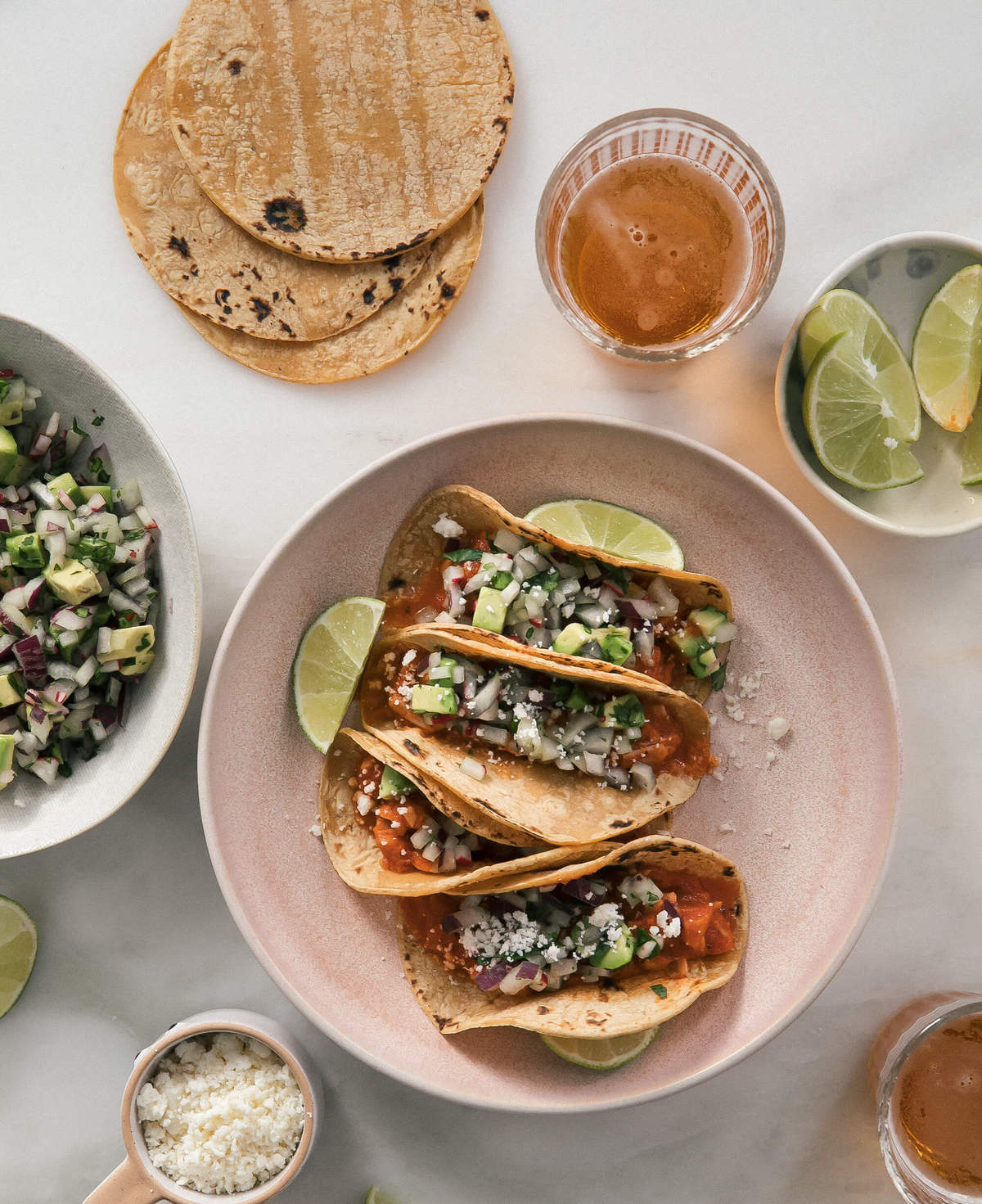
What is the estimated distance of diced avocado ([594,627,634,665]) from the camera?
2.16 meters

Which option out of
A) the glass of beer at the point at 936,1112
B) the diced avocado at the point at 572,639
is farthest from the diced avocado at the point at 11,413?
the glass of beer at the point at 936,1112

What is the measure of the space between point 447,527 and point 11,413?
1.10 metres

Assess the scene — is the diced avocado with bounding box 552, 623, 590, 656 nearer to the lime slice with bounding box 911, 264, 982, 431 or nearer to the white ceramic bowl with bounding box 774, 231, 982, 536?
the white ceramic bowl with bounding box 774, 231, 982, 536

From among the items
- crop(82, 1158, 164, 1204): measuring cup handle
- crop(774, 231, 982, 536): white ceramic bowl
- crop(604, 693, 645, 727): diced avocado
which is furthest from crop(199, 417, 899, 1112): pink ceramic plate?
crop(82, 1158, 164, 1204): measuring cup handle

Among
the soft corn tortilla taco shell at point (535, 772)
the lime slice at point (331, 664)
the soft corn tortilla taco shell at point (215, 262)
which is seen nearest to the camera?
the soft corn tortilla taco shell at point (535, 772)

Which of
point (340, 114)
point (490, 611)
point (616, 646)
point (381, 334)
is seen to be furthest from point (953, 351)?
point (340, 114)

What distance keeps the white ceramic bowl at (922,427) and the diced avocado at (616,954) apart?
122cm

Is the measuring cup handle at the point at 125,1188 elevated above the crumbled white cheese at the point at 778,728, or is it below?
below

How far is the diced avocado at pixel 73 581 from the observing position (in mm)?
2152

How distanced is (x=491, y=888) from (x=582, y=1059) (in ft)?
1.68

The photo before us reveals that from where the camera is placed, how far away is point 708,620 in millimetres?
2293

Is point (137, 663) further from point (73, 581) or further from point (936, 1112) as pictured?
point (936, 1112)

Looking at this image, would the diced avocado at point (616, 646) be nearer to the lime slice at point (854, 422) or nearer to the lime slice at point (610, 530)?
the lime slice at point (610, 530)

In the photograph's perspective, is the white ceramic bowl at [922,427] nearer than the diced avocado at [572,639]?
No
